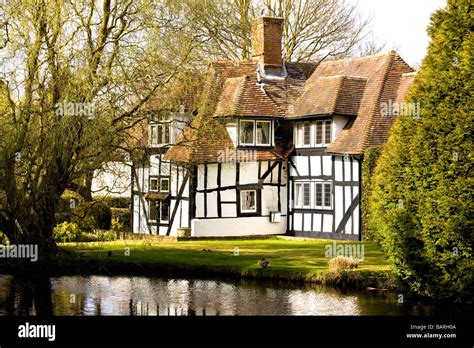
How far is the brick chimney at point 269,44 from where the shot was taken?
114ft

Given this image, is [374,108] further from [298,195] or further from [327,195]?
[298,195]

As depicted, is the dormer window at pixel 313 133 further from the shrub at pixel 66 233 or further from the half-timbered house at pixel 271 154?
the shrub at pixel 66 233

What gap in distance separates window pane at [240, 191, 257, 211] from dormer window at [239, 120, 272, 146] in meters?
1.96

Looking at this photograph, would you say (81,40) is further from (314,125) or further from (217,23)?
(217,23)

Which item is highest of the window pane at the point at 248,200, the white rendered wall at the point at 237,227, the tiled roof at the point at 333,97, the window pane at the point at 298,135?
the tiled roof at the point at 333,97

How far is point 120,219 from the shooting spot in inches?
1441

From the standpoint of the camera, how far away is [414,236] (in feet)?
58.0

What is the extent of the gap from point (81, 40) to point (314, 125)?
37.4 feet

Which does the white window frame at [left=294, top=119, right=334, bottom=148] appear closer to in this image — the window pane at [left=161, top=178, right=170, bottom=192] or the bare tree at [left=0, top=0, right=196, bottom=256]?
the window pane at [left=161, top=178, right=170, bottom=192]

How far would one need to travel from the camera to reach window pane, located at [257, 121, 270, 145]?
3306cm

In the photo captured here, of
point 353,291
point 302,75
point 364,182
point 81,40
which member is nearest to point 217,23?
point 302,75

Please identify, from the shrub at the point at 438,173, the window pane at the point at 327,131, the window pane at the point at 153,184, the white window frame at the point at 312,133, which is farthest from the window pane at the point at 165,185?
the shrub at the point at 438,173

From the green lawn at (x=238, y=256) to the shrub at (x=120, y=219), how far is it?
456 centimetres

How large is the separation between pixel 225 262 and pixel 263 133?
35.3 feet
